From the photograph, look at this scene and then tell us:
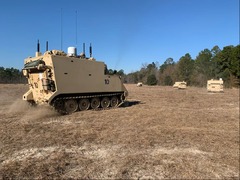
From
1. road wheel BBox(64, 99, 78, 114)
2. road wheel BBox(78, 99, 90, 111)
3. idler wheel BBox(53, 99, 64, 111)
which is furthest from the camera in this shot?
road wheel BBox(78, 99, 90, 111)

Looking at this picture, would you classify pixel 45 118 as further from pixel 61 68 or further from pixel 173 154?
pixel 173 154

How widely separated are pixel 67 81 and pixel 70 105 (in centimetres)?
117

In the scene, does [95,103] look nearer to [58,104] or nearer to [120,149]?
[58,104]

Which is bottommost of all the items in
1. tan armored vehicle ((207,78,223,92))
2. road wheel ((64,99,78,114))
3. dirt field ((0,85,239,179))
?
dirt field ((0,85,239,179))

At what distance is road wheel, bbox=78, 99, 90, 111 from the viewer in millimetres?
13102

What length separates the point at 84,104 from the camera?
13.3 meters

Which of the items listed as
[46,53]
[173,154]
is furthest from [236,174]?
[46,53]

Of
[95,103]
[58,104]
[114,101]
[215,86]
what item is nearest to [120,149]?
[58,104]

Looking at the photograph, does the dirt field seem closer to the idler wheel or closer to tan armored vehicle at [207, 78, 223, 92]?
the idler wheel

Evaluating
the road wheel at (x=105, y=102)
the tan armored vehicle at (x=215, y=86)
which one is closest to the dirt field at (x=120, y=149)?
the road wheel at (x=105, y=102)

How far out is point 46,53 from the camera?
41.2ft

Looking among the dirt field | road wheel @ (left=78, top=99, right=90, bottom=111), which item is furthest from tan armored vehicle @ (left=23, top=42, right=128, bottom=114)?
the dirt field

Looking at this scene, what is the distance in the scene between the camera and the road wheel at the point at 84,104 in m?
13.1

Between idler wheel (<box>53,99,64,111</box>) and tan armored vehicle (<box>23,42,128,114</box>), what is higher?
tan armored vehicle (<box>23,42,128,114</box>)
